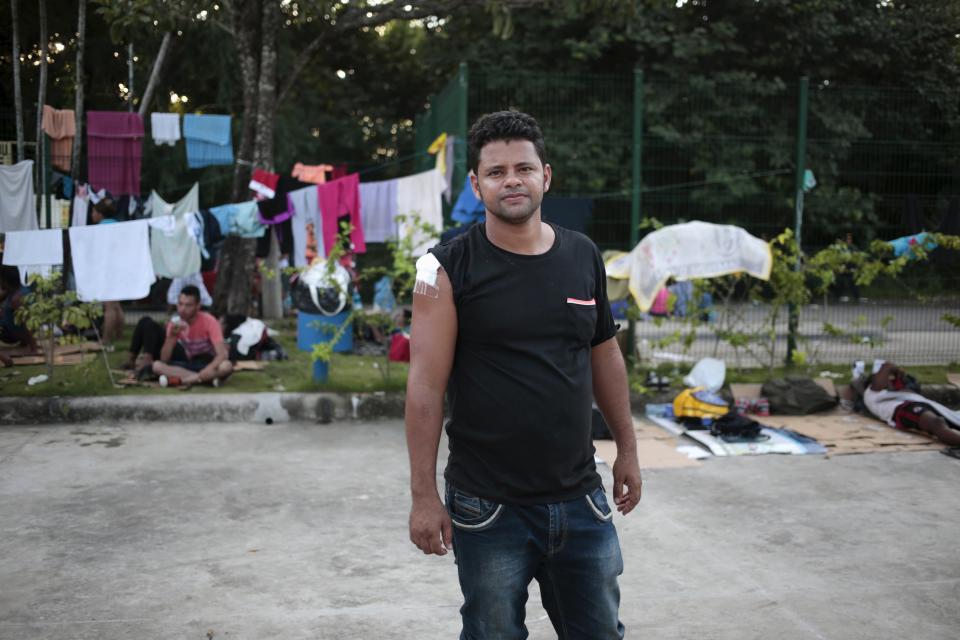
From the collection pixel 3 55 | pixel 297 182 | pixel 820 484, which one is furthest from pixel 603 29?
pixel 820 484

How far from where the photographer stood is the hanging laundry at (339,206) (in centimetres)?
1001

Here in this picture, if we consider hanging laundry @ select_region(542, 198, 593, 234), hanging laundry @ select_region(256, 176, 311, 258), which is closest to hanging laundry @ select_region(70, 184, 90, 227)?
hanging laundry @ select_region(256, 176, 311, 258)

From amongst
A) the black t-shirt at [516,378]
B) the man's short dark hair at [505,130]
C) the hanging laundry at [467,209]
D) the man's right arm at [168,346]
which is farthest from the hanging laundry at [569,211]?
the black t-shirt at [516,378]

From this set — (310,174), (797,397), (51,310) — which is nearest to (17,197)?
(51,310)

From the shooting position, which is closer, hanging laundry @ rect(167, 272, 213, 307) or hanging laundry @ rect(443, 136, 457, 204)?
hanging laundry @ rect(443, 136, 457, 204)

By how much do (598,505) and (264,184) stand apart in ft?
27.7

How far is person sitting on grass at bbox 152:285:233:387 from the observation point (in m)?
8.42

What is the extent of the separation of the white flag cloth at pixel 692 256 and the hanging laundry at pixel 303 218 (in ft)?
11.7

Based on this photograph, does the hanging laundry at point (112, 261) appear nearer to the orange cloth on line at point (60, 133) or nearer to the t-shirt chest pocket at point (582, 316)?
the orange cloth on line at point (60, 133)

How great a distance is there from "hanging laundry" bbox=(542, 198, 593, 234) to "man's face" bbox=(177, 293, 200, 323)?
11.7ft

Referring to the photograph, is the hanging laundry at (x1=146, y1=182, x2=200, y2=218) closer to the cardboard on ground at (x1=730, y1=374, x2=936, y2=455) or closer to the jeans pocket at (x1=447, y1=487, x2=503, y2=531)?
the cardboard on ground at (x1=730, y1=374, x2=936, y2=455)

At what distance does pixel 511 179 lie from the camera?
2475 millimetres

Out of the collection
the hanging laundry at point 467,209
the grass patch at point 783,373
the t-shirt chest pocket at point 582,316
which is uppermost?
the hanging laundry at point 467,209

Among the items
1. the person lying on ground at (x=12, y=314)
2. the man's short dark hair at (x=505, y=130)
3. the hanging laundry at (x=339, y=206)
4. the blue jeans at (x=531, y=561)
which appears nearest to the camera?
the blue jeans at (x=531, y=561)
